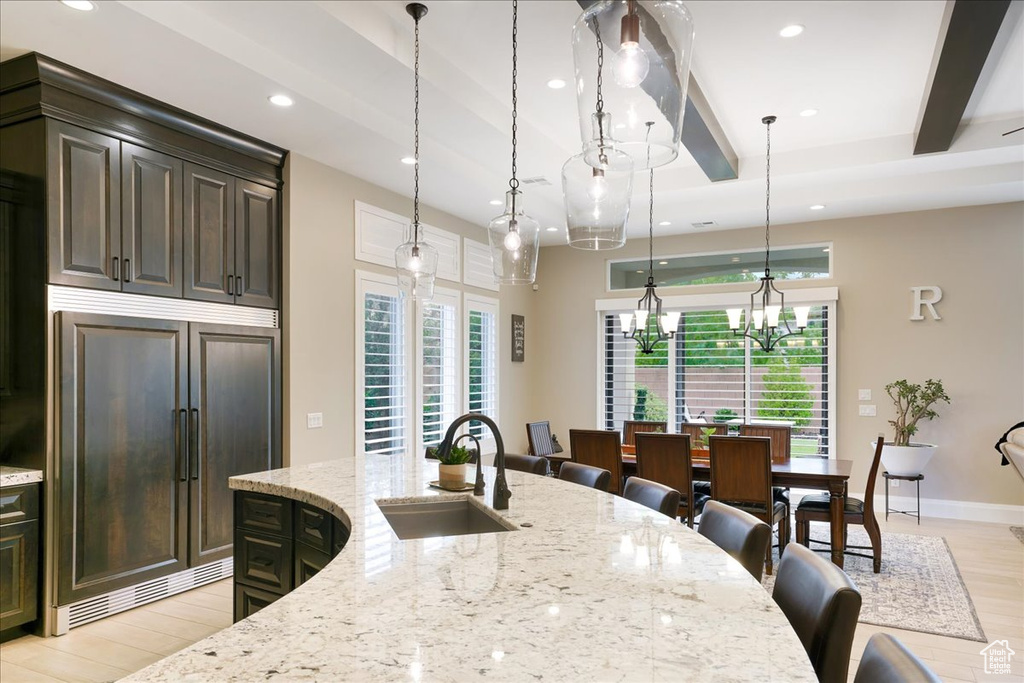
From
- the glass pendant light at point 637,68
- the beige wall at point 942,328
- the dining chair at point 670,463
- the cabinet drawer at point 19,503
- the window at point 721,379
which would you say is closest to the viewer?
the glass pendant light at point 637,68

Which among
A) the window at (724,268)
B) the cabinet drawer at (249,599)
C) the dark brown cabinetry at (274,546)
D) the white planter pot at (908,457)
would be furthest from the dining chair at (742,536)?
the window at (724,268)

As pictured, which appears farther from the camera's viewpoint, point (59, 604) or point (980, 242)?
point (980, 242)

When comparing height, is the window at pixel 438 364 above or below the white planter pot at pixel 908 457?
above

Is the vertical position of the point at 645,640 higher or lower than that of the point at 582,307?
lower

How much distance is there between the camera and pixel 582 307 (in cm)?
813

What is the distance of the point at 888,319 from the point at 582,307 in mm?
3348

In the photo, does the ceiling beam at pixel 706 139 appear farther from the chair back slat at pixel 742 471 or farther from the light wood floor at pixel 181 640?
the light wood floor at pixel 181 640

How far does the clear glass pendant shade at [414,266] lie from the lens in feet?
11.2

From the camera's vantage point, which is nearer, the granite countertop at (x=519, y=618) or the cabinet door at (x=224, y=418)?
the granite countertop at (x=519, y=618)

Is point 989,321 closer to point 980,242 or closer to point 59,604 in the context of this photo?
point 980,242

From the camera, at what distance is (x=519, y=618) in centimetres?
120

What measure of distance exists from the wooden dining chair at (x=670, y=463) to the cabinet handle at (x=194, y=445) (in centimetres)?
290

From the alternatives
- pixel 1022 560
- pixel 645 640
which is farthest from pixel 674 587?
pixel 1022 560

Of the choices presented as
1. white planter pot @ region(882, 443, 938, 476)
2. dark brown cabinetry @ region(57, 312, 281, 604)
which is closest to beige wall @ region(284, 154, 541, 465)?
dark brown cabinetry @ region(57, 312, 281, 604)
